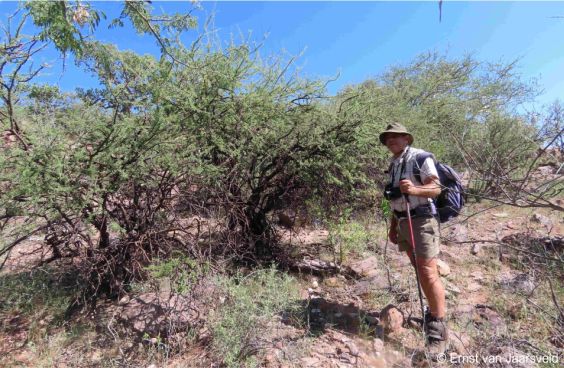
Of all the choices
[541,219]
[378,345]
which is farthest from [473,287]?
[541,219]

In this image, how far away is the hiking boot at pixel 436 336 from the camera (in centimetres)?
313

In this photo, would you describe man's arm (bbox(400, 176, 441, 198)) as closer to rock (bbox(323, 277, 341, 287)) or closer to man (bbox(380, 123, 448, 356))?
man (bbox(380, 123, 448, 356))

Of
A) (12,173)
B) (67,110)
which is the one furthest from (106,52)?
(12,173)

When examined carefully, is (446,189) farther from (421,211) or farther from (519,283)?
(519,283)

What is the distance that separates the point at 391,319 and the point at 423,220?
1.08 meters

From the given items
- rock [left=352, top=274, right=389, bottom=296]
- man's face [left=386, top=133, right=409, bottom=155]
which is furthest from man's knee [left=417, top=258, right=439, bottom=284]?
rock [left=352, top=274, right=389, bottom=296]

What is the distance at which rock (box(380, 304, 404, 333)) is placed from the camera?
3557mm

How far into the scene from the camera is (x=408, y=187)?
127 inches

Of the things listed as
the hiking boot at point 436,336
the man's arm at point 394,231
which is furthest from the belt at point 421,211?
the hiking boot at point 436,336

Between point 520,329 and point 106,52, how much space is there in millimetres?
5311

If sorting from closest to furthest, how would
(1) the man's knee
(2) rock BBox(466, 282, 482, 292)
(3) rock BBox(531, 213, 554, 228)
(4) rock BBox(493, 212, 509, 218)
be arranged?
(1) the man's knee
(2) rock BBox(466, 282, 482, 292)
(3) rock BBox(531, 213, 554, 228)
(4) rock BBox(493, 212, 509, 218)

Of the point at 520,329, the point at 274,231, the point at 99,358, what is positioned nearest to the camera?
the point at 99,358

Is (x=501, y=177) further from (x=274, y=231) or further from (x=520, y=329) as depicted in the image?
(x=274, y=231)

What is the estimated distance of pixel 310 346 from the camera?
3291mm
